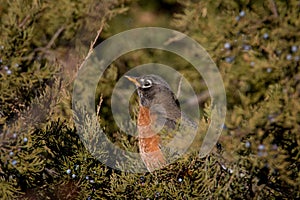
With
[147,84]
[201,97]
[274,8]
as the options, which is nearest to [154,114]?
[147,84]

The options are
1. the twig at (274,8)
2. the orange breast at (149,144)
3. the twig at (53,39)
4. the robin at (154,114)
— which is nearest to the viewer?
the orange breast at (149,144)

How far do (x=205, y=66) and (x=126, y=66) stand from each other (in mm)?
703

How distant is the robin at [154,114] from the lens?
8.73ft

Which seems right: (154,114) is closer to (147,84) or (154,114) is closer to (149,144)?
(147,84)

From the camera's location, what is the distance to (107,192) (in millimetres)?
2348

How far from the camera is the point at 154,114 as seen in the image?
3.39 metres

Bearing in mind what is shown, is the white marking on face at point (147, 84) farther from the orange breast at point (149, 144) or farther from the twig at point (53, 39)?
the twig at point (53, 39)

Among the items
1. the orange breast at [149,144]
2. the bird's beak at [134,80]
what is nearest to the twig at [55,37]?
the bird's beak at [134,80]

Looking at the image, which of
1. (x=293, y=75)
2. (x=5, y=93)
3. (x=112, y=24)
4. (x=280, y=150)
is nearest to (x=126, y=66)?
(x=112, y=24)

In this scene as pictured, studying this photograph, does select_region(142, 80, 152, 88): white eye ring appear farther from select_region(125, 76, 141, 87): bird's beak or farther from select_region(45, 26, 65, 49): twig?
select_region(45, 26, 65, 49): twig

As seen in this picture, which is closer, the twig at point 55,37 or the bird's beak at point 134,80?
the bird's beak at point 134,80

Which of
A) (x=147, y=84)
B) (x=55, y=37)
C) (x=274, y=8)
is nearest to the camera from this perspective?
(x=274, y=8)

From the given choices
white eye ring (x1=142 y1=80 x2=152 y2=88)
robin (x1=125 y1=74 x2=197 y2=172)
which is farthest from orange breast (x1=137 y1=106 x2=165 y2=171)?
white eye ring (x1=142 y1=80 x2=152 y2=88)

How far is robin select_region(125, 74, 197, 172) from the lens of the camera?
2662 millimetres
